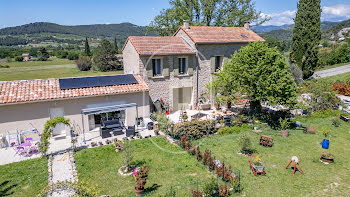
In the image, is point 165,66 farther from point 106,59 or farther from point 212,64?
point 106,59

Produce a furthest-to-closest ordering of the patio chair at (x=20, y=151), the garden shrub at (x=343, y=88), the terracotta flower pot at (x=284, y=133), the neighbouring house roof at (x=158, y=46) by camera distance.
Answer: the garden shrub at (x=343, y=88), the neighbouring house roof at (x=158, y=46), the terracotta flower pot at (x=284, y=133), the patio chair at (x=20, y=151)

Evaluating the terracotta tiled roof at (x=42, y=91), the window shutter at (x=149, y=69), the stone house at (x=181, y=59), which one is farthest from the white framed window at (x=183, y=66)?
the terracotta tiled roof at (x=42, y=91)

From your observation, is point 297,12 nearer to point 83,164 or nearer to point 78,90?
point 78,90

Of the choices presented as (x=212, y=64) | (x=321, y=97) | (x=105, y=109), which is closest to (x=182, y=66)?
(x=212, y=64)

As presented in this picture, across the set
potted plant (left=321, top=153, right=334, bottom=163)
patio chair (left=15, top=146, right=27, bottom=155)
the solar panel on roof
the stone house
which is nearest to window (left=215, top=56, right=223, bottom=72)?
the stone house

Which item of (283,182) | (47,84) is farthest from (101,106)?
(283,182)

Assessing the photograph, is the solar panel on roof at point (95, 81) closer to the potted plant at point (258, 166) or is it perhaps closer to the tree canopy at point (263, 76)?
the tree canopy at point (263, 76)

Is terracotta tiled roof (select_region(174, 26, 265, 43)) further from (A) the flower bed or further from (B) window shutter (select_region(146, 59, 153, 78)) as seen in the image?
(A) the flower bed

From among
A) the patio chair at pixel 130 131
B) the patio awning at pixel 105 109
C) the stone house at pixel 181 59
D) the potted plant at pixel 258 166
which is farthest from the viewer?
the stone house at pixel 181 59
